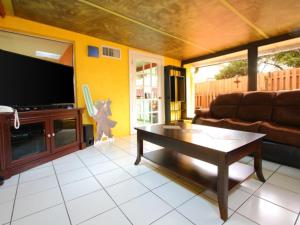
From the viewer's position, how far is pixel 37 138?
2146 millimetres

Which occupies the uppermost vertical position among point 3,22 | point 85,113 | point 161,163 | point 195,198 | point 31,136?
point 3,22

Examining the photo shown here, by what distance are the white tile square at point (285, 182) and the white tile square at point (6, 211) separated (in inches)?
92.7

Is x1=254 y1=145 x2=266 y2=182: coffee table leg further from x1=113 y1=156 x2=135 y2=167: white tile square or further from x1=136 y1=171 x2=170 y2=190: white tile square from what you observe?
x1=113 y1=156 x2=135 y2=167: white tile square

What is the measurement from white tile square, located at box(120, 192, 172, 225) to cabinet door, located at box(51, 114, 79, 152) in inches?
62.8

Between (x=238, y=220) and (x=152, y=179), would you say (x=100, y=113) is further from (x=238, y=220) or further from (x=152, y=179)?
(x=238, y=220)

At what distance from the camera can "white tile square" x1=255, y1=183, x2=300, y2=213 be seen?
1273 mm

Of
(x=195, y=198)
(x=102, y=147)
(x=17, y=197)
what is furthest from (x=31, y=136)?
(x=195, y=198)

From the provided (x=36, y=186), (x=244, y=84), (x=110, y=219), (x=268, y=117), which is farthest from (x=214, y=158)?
(x=244, y=84)

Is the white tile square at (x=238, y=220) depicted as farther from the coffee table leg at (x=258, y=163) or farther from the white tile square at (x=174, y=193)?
the coffee table leg at (x=258, y=163)

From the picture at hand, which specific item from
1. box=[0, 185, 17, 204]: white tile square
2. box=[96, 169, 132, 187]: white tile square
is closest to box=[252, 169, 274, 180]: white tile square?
box=[96, 169, 132, 187]: white tile square

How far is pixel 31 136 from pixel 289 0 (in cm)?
372

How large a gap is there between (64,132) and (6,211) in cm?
137

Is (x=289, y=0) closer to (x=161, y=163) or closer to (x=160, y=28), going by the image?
(x=160, y=28)

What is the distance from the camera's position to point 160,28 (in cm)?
274
